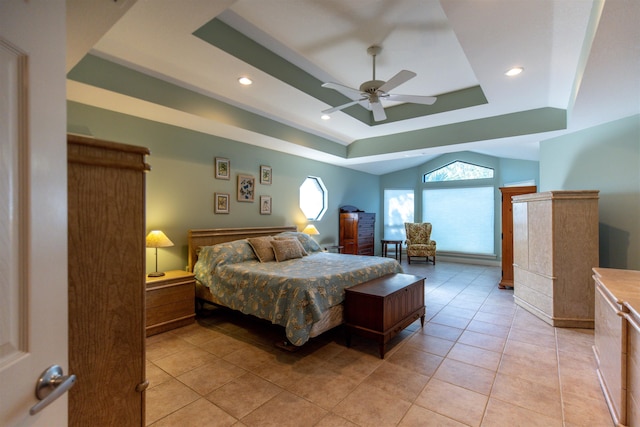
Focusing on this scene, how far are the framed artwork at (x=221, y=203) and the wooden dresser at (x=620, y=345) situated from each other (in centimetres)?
419

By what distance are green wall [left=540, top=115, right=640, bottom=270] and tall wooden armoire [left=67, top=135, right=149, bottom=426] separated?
4.90m

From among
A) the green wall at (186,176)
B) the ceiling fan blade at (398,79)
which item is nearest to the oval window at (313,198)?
the green wall at (186,176)

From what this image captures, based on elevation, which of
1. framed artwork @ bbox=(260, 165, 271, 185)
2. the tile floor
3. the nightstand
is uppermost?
framed artwork @ bbox=(260, 165, 271, 185)

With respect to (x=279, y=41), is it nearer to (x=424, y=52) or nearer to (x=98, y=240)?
(x=424, y=52)

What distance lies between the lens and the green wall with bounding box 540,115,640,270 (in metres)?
3.35

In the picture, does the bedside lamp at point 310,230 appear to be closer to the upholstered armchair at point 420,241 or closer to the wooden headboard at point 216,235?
the wooden headboard at point 216,235

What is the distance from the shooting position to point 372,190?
8469 mm

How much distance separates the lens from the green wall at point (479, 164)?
22.1 ft

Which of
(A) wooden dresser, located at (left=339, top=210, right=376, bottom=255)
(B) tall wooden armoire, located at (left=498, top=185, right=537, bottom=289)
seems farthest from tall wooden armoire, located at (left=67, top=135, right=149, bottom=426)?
(A) wooden dresser, located at (left=339, top=210, right=376, bottom=255)

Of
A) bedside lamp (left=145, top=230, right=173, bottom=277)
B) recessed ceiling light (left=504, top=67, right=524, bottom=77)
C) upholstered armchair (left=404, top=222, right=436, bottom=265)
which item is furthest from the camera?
upholstered armchair (left=404, top=222, right=436, bottom=265)

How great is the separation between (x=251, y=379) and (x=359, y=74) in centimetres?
347

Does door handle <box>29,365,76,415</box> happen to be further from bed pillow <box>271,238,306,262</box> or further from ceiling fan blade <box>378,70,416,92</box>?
bed pillow <box>271,238,306,262</box>

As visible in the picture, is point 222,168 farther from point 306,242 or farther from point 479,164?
point 479,164

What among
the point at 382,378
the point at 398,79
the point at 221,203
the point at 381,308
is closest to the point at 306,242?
the point at 221,203
